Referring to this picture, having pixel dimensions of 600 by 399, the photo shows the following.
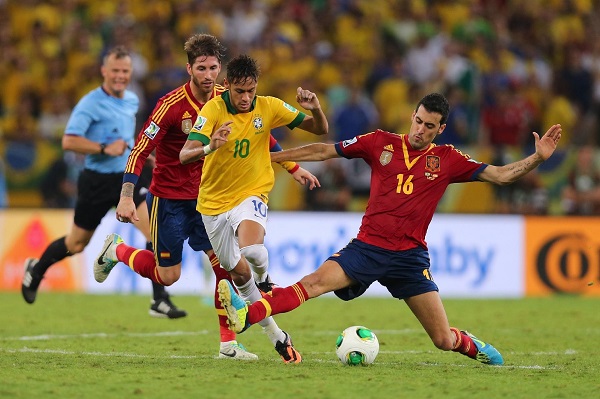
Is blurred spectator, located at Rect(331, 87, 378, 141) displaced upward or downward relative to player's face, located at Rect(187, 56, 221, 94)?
upward

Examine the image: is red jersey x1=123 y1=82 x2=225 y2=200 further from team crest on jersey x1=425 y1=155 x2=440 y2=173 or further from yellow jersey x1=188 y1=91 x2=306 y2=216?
team crest on jersey x1=425 y1=155 x2=440 y2=173

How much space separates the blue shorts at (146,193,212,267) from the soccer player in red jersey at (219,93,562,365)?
1264mm

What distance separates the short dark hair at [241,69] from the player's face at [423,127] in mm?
1287

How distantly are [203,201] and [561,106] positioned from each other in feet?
38.1

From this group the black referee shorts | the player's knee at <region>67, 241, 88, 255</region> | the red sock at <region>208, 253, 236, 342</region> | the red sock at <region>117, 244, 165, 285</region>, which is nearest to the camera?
the red sock at <region>208, 253, 236, 342</region>

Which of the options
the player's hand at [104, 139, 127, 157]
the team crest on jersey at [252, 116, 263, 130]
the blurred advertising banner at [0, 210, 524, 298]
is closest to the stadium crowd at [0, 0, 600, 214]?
the blurred advertising banner at [0, 210, 524, 298]

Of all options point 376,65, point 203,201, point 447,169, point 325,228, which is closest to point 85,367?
point 203,201

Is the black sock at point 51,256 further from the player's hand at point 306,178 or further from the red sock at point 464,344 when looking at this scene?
the red sock at point 464,344

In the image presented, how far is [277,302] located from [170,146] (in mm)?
2041

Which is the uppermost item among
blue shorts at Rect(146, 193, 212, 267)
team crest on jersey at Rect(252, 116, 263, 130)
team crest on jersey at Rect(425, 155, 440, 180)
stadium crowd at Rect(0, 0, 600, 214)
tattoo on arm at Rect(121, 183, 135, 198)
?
stadium crowd at Rect(0, 0, 600, 214)

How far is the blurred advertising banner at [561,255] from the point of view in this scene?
15.6 metres

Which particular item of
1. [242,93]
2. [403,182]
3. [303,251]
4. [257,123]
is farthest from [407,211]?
[303,251]

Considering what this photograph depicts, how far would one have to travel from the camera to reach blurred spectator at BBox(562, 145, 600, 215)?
16.6 m

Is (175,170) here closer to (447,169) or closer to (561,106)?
(447,169)
